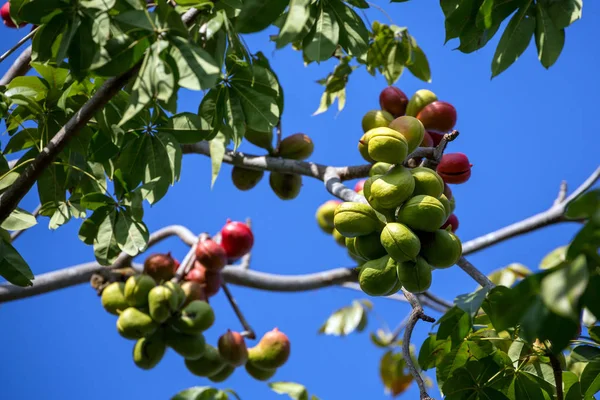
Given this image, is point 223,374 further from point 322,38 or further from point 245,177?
point 322,38

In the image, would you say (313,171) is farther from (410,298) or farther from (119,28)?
(119,28)

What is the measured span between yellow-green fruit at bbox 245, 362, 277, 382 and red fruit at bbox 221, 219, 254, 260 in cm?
51

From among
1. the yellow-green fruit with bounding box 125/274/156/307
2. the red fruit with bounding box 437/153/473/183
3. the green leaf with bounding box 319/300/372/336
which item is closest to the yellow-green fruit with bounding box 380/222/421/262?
the red fruit with bounding box 437/153/473/183

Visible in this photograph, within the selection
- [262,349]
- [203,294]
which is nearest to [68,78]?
[203,294]

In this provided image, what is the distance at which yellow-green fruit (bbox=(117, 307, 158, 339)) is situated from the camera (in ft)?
8.61

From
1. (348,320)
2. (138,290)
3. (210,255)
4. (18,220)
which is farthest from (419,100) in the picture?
(348,320)

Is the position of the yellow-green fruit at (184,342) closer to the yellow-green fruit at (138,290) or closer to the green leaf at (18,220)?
the yellow-green fruit at (138,290)

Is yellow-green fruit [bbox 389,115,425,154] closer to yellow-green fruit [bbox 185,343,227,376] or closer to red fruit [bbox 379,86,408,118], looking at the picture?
red fruit [bbox 379,86,408,118]

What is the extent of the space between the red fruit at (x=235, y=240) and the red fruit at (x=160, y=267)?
411mm

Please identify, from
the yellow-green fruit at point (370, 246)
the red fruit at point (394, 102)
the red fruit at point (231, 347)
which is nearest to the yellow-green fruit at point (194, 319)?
the red fruit at point (231, 347)

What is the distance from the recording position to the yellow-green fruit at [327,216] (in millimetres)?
2959

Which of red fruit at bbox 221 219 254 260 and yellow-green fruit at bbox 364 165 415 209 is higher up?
red fruit at bbox 221 219 254 260

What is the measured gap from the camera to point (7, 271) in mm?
1809

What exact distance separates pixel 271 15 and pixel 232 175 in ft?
4.77
